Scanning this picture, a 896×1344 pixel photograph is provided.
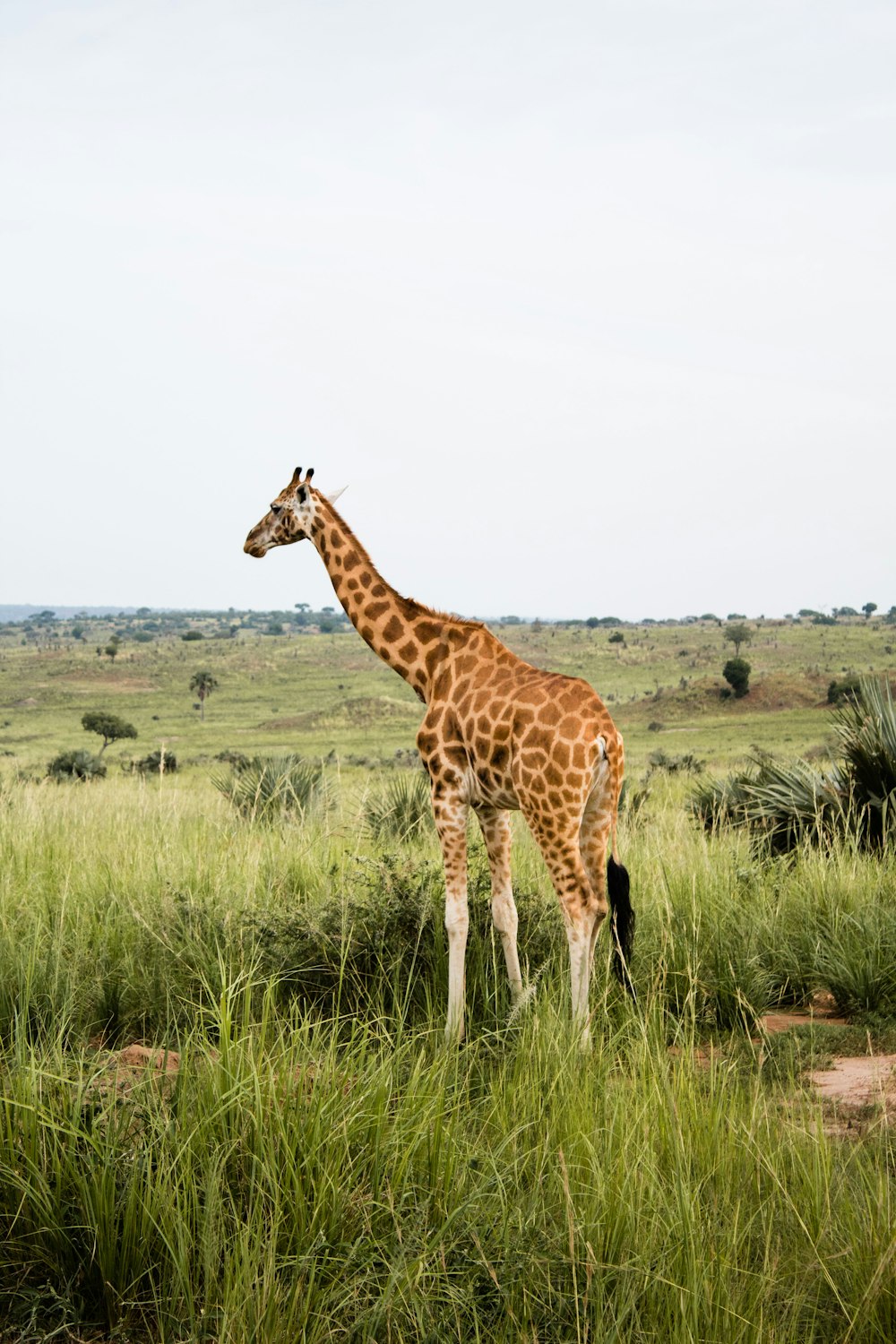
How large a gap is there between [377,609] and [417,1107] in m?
3.59

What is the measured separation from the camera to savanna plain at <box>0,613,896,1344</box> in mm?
3352

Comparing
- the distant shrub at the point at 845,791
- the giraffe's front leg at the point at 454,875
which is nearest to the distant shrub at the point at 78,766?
the distant shrub at the point at 845,791

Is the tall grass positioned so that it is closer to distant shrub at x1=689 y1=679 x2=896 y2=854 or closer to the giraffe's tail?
the giraffe's tail

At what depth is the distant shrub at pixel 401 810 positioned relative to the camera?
11.9 m

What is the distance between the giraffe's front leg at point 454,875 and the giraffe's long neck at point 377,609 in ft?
2.68

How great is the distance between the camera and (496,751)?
6.17m

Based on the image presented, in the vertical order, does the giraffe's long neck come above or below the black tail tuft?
above

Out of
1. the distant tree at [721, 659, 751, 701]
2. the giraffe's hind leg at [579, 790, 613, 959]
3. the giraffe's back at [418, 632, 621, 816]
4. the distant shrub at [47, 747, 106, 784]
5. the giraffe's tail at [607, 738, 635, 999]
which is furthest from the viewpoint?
the distant tree at [721, 659, 751, 701]

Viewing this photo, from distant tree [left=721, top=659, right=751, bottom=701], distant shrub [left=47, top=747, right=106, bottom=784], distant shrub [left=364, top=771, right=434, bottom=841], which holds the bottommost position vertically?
distant shrub [left=47, top=747, right=106, bottom=784]

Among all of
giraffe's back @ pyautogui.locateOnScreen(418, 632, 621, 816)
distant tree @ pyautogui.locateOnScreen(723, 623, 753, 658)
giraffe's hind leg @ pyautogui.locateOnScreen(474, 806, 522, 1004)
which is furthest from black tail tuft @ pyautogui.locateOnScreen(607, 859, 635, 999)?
distant tree @ pyautogui.locateOnScreen(723, 623, 753, 658)

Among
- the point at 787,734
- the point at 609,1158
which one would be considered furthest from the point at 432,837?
the point at 787,734

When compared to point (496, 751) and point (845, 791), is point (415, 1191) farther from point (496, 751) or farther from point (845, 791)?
point (845, 791)

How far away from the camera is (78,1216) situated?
11.9 ft

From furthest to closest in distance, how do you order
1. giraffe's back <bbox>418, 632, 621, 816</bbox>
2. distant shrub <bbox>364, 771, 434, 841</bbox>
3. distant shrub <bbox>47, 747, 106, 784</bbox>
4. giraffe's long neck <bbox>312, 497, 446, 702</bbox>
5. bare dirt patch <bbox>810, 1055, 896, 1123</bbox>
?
distant shrub <bbox>47, 747, 106, 784</bbox>
distant shrub <bbox>364, 771, 434, 841</bbox>
giraffe's long neck <bbox>312, 497, 446, 702</bbox>
giraffe's back <bbox>418, 632, 621, 816</bbox>
bare dirt patch <bbox>810, 1055, 896, 1123</bbox>
